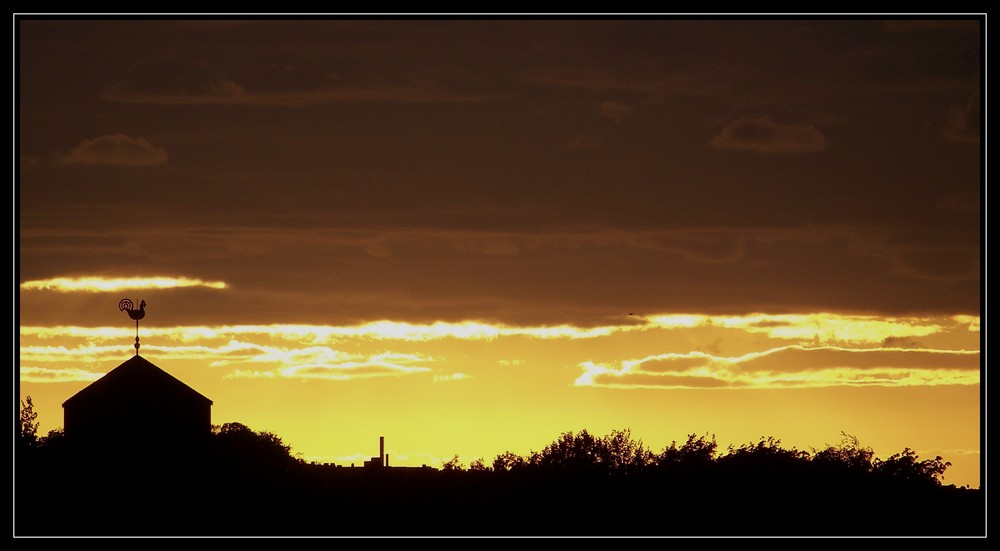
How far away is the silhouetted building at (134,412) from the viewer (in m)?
59.5

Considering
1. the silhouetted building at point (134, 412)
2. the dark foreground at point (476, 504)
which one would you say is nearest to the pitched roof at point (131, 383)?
the silhouetted building at point (134, 412)

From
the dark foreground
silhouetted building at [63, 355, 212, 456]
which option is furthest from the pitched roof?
the dark foreground

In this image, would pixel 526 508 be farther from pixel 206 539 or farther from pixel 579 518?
pixel 206 539

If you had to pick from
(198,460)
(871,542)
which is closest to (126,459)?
(198,460)

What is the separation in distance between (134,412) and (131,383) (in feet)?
4.01

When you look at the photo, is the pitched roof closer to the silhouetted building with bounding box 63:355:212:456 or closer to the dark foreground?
the silhouetted building with bounding box 63:355:212:456

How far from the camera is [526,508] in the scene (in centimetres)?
6081

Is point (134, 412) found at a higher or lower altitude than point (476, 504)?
higher

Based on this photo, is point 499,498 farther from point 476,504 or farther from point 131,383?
point 131,383

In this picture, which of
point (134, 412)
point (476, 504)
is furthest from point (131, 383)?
point (476, 504)

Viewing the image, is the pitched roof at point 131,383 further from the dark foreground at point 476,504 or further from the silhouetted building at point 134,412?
the dark foreground at point 476,504

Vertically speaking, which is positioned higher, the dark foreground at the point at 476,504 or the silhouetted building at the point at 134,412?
the silhouetted building at the point at 134,412

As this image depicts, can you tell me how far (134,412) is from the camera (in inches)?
2363
